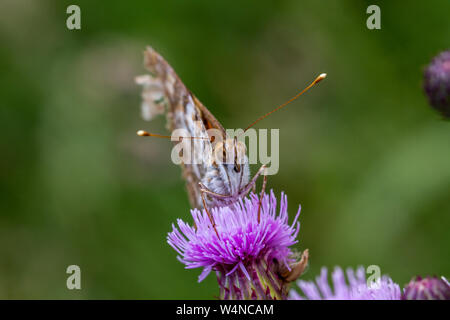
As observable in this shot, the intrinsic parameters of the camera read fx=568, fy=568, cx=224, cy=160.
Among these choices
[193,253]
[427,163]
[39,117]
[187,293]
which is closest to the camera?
[193,253]

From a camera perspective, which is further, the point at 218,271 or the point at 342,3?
the point at 342,3

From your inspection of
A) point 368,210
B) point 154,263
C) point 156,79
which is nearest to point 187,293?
point 154,263

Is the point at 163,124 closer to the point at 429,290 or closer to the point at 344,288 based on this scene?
the point at 344,288

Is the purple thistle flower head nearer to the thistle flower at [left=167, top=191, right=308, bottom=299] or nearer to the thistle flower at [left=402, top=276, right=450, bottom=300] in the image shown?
the thistle flower at [left=167, top=191, right=308, bottom=299]

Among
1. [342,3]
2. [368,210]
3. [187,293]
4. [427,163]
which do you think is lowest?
[187,293]

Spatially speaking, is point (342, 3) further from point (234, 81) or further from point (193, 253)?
point (193, 253)

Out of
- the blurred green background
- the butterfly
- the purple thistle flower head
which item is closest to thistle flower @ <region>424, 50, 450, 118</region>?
the butterfly
